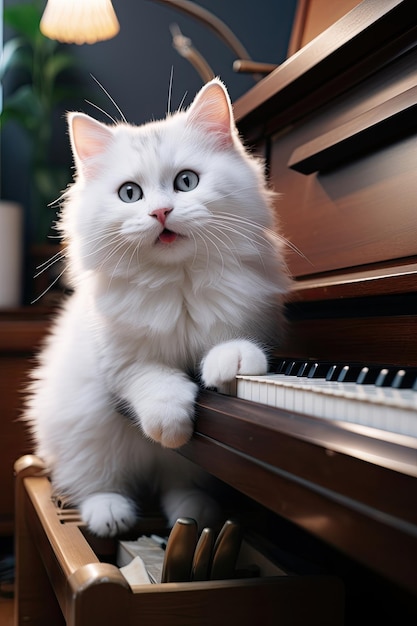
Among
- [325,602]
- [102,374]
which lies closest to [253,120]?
[102,374]

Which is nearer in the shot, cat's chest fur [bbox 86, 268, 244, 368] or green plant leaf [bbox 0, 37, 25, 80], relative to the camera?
cat's chest fur [bbox 86, 268, 244, 368]

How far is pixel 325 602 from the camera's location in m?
1.02

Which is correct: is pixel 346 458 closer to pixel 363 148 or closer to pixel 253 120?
pixel 363 148

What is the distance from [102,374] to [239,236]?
360 mm

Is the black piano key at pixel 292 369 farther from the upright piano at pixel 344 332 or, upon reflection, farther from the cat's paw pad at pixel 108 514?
the cat's paw pad at pixel 108 514

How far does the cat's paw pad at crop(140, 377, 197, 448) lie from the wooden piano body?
0.03 m

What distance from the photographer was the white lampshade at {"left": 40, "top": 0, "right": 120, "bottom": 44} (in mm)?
1829

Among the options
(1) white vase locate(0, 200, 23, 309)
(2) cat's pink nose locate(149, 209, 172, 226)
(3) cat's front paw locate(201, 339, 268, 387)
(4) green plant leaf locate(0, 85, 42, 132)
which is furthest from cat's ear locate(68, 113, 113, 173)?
(4) green plant leaf locate(0, 85, 42, 132)

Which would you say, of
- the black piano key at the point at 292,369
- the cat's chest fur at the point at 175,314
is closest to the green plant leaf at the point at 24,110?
the cat's chest fur at the point at 175,314

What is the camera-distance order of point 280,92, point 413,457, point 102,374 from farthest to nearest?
1. point 280,92
2. point 102,374
3. point 413,457

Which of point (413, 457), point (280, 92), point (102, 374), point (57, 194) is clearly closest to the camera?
point (413, 457)

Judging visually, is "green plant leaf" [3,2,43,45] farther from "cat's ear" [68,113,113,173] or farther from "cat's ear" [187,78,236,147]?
"cat's ear" [187,78,236,147]

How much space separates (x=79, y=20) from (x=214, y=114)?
0.76m

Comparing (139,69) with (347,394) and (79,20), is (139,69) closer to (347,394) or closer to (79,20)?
(79,20)
